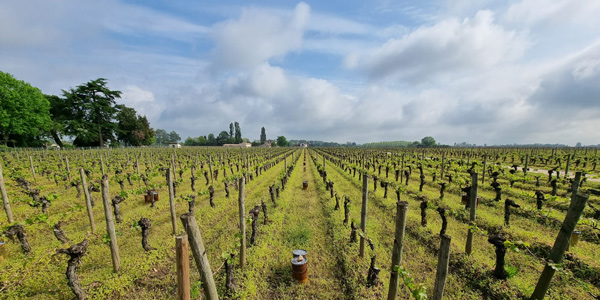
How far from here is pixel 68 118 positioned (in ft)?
171

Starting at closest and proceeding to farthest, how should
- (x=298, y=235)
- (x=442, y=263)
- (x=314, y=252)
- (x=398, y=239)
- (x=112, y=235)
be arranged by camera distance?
(x=442, y=263) < (x=398, y=239) < (x=112, y=235) < (x=314, y=252) < (x=298, y=235)

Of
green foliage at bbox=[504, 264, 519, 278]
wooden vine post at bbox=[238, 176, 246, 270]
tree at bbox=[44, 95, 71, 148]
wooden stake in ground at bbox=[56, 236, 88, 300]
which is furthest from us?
tree at bbox=[44, 95, 71, 148]

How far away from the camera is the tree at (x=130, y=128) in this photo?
61744 millimetres

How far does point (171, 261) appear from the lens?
6.48 meters

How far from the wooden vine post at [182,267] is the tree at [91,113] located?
2664 inches

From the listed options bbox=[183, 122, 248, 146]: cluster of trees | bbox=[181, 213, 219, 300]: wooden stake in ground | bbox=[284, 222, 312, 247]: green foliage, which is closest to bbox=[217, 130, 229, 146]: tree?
bbox=[183, 122, 248, 146]: cluster of trees

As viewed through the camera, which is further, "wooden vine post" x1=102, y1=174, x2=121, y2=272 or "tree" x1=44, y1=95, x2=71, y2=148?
"tree" x1=44, y1=95, x2=71, y2=148

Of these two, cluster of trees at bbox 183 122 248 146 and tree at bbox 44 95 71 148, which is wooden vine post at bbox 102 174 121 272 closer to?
tree at bbox 44 95 71 148

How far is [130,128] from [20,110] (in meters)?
25.4

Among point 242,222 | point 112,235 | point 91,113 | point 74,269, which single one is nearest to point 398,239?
point 242,222

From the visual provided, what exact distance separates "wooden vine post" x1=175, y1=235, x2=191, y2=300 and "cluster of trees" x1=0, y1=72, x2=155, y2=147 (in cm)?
5471

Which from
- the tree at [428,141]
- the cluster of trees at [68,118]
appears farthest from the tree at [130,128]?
the tree at [428,141]

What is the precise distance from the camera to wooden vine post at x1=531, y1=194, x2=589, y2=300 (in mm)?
4043

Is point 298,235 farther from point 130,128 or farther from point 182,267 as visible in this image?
point 130,128
